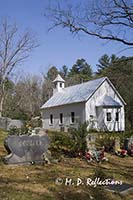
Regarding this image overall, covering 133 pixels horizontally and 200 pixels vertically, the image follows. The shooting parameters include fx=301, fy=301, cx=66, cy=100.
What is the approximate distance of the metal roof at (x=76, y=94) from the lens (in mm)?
35316

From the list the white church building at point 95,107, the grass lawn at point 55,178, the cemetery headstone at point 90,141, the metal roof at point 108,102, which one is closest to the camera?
the grass lawn at point 55,178

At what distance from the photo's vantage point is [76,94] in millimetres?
37656

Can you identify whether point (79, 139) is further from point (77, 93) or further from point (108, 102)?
point (77, 93)

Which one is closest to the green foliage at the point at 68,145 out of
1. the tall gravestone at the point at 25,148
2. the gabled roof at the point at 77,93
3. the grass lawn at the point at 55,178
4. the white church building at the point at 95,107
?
the grass lawn at the point at 55,178

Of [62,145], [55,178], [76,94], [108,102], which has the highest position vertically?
[76,94]

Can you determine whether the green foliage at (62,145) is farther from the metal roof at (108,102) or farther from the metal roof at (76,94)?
the metal roof at (108,102)

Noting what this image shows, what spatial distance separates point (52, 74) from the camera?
73500mm

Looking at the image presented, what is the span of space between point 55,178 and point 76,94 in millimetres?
29652

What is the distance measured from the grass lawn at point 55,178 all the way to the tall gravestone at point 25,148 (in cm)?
35

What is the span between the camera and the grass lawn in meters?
6.60

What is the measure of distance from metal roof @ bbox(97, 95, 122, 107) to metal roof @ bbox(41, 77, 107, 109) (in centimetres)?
176

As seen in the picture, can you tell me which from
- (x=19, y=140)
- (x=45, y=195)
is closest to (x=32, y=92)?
(x=19, y=140)

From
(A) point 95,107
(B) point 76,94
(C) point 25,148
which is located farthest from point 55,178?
(B) point 76,94

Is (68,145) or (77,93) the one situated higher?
(77,93)
